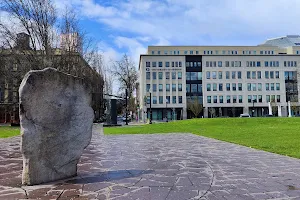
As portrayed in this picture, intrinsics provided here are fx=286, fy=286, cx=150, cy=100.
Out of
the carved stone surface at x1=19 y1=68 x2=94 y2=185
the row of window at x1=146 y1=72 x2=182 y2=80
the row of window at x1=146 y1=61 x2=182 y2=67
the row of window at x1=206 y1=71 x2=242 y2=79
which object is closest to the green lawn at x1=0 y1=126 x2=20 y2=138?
the carved stone surface at x1=19 y1=68 x2=94 y2=185

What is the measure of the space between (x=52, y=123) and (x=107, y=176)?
1.71 meters

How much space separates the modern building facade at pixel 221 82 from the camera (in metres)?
80.2

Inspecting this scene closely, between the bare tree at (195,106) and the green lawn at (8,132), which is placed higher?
the bare tree at (195,106)

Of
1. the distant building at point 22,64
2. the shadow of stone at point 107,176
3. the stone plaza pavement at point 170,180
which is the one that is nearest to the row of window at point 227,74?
the distant building at point 22,64

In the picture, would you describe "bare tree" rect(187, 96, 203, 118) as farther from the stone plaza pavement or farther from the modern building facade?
the stone plaza pavement

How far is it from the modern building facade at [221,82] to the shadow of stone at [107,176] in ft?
239

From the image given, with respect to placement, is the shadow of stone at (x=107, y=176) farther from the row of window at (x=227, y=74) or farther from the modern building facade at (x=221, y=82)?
the row of window at (x=227, y=74)

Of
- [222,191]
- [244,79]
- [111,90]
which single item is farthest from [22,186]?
[244,79]

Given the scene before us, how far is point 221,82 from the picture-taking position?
270 ft

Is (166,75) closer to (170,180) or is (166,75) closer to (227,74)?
(227,74)

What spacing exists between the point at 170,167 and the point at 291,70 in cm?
8611

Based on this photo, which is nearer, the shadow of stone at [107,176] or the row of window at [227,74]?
the shadow of stone at [107,176]

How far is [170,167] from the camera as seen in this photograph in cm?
754

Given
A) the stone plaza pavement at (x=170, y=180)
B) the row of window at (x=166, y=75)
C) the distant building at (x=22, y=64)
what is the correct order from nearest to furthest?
the stone plaza pavement at (x=170, y=180) < the distant building at (x=22, y=64) < the row of window at (x=166, y=75)
